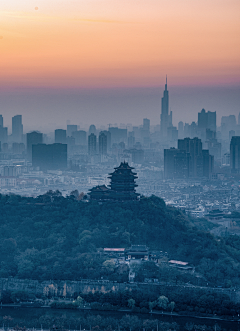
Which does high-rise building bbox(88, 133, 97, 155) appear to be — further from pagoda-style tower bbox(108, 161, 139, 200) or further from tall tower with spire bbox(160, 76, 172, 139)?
pagoda-style tower bbox(108, 161, 139, 200)

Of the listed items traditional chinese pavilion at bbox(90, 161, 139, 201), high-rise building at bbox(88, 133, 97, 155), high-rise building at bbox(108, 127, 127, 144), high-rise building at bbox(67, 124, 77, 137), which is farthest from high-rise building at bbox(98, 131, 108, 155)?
traditional chinese pavilion at bbox(90, 161, 139, 201)

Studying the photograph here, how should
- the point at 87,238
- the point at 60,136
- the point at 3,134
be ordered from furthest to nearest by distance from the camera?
the point at 3,134 → the point at 60,136 → the point at 87,238

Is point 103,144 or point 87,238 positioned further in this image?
point 103,144

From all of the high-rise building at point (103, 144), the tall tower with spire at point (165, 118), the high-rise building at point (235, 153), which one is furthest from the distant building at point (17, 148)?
the high-rise building at point (235, 153)

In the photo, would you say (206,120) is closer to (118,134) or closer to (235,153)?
(118,134)

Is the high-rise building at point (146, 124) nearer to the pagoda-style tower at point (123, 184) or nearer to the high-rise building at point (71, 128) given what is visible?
the high-rise building at point (71, 128)

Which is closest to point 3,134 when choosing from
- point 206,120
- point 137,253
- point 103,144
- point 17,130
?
point 17,130
